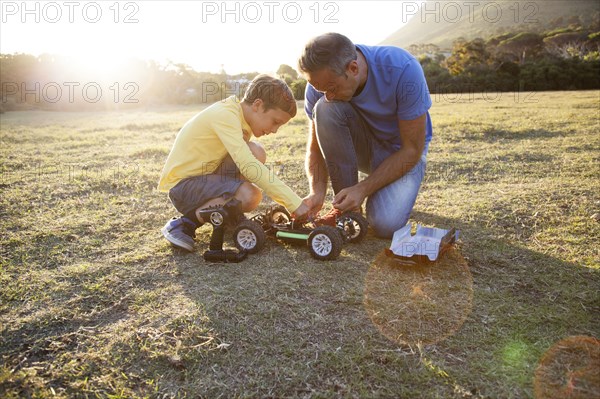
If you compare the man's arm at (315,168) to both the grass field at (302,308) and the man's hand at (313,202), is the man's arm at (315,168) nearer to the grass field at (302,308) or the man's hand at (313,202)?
the man's hand at (313,202)

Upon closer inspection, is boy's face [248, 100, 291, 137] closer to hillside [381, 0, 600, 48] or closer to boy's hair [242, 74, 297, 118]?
boy's hair [242, 74, 297, 118]

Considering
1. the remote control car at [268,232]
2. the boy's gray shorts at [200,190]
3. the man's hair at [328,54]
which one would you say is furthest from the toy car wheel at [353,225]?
the man's hair at [328,54]

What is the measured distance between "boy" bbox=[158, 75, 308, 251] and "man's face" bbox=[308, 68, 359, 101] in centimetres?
32

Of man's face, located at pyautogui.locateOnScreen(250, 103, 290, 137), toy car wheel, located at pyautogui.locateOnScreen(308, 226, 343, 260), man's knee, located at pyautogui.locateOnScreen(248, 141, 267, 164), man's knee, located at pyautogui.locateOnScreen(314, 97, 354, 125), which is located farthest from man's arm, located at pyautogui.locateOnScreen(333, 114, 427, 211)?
man's knee, located at pyautogui.locateOnScreen(248, 141, 267, 164)

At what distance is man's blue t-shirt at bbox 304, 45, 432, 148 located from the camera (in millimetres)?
3383

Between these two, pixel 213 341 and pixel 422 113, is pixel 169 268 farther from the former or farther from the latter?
pixel 422 113

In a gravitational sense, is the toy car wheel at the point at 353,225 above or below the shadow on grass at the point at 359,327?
above

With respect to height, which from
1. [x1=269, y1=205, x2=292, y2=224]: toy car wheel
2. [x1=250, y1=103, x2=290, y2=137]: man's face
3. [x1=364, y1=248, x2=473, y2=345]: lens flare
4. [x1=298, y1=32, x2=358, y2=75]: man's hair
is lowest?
[x1=364, y1=248, x2=473, y2=345]: lens flare

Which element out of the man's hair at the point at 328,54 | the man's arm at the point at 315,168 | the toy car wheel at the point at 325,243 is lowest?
the toy car wheel at the point at 325,243

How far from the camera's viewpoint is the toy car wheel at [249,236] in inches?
127

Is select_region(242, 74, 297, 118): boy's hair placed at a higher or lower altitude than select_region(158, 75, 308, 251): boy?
higher

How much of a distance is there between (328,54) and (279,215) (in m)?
1.33

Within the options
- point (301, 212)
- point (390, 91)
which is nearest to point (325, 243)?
point (301, 212)

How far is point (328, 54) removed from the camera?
3.08m
